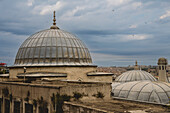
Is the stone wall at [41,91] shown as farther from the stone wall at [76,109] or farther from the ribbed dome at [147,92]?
the ribbed dome at [147,92]

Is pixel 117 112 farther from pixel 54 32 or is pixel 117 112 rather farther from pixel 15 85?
pixel 54 32

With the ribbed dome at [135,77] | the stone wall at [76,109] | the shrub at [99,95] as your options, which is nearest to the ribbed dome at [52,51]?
the ribbed dome at [135,77]

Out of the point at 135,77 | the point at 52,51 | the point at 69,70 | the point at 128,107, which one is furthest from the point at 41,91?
the point at 135,77

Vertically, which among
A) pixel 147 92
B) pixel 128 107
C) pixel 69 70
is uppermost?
pixel 69 70

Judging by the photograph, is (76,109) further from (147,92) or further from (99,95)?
(147,92)

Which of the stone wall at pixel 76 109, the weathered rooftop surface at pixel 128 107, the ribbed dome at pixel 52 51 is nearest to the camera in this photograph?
the stone wall at pixel 76 109

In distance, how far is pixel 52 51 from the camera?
2442cm

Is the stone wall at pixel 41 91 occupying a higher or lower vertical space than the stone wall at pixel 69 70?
lower

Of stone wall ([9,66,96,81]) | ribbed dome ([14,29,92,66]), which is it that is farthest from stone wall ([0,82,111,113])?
ribbed dome ([14,29,92,66])

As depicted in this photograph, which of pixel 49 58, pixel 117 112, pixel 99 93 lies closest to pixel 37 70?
pixel 49 58

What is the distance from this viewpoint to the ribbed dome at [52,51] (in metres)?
24.1

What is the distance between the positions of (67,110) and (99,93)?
3780mm

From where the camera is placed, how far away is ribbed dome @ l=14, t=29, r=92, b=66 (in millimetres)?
24125

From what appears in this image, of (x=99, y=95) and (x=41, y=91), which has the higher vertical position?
(x=41, y=91)
